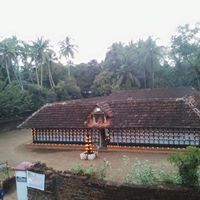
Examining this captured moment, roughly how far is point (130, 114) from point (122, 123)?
0.87 meters

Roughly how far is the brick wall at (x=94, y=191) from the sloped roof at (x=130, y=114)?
10750mm

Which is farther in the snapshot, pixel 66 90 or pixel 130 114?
pixel 66 90

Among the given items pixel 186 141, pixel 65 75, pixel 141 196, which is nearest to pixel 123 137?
pixel 186 141

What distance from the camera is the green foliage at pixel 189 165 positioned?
649cm

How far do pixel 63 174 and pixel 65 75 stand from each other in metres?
39.3

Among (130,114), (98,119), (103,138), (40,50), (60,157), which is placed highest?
(40,50)

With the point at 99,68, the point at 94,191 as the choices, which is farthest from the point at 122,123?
the point at 99,68

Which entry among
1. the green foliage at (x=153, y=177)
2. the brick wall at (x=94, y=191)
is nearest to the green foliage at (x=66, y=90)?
the brick wall at (x=94, y=191)

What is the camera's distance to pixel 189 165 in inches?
257

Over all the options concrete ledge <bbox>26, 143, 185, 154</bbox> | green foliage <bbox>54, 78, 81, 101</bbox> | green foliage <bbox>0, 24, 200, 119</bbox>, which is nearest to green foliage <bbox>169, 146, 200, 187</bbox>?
concrete ledge <bbox>26, 143, 185, 154</bbox>

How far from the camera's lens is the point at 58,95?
132ft

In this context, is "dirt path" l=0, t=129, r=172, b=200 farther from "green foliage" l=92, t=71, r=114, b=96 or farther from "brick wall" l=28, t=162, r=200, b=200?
"green foliage" l=92, t=71, r=114, b=96

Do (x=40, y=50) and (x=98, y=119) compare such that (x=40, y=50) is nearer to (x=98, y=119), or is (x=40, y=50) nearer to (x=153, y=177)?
(x=98, y=119)

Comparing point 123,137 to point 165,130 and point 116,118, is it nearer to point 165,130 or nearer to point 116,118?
point 116,118
